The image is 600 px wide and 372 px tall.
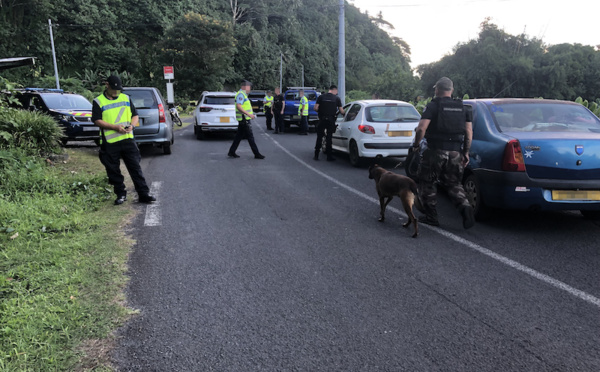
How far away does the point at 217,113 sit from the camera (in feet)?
50.0

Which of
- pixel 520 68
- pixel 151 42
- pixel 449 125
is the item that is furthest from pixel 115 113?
pixel 151 42

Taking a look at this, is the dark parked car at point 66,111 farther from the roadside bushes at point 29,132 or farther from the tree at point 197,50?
the tree at point 197,50

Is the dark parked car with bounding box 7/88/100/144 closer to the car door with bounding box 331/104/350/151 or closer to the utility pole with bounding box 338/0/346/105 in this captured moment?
the car door with bounding box 331/104/350/151

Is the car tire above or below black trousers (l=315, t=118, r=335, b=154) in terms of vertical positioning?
below

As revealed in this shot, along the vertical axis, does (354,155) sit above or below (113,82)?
below

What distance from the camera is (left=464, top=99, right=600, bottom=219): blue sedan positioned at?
193 inches

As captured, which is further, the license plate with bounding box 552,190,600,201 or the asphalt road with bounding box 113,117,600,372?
the license plate with bounding box 552,190,600,201

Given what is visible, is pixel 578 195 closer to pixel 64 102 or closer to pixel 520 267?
pixel 520 267

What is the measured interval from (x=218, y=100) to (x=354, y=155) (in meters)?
7.21

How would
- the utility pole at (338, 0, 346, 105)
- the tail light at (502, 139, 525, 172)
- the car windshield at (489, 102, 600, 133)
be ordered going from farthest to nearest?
the utility pole at (338, 0, 346, 105) → the car windshield at (489, 102, 600, 133) → the tail light at (502, 139, 525, 172)

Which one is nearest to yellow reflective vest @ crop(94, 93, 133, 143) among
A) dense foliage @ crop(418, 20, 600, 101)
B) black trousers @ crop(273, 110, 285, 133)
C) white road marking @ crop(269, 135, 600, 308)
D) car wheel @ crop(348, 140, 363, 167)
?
white road marking @ crop(269, 135, 600, 308)

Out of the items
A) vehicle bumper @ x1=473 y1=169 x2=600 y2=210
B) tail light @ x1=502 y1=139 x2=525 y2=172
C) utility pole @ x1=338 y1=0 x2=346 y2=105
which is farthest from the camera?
utility pole @ x1=338 y1=0 x2=346 y2=105

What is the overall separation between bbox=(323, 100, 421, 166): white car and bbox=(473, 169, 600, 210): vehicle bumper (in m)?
4.45

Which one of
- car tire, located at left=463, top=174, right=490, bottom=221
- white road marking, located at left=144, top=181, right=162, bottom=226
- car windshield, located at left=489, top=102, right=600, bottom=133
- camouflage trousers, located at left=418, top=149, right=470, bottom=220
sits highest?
car windshield, located at left=489, top=102, right=600, bottom=133
